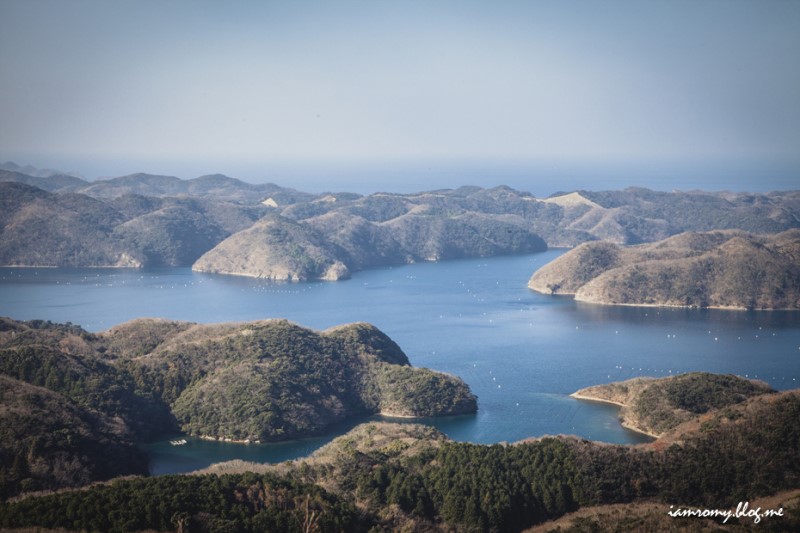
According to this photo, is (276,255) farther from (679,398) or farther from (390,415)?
(679,398)

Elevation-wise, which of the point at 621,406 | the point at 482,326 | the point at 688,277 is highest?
the point at 688,277

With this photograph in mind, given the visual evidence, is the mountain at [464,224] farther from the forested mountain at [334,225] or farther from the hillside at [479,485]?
the hillside at [479,485]

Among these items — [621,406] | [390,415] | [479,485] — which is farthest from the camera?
[621,406]

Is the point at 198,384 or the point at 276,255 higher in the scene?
the point at 276,255

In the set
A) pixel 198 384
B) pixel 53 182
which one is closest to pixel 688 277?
pixel 198 384

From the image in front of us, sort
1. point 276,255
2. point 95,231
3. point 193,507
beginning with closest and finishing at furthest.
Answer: point 193,507 → point 276,255 → point 95,231

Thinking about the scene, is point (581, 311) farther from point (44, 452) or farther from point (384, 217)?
point (384, 217)
